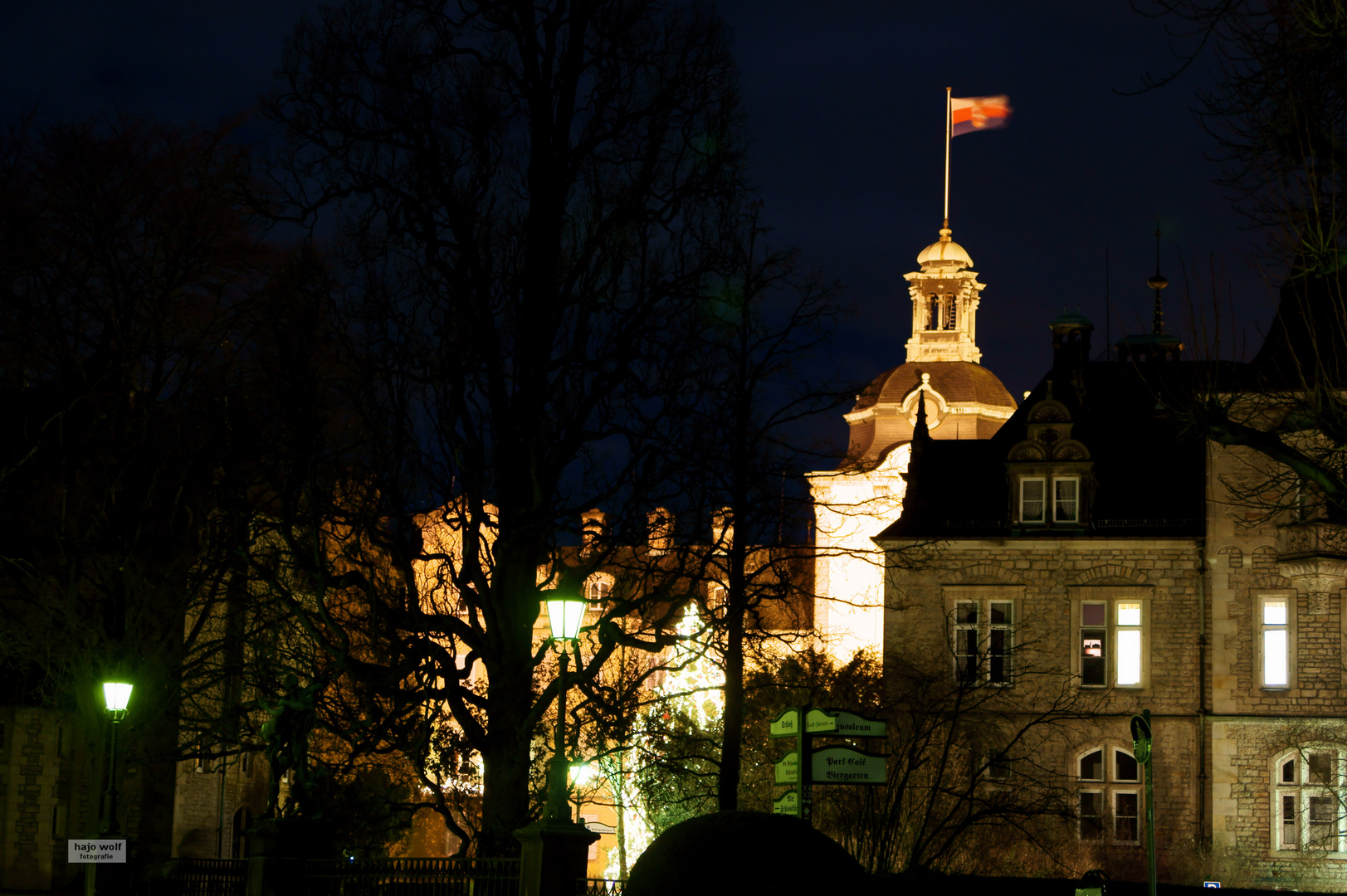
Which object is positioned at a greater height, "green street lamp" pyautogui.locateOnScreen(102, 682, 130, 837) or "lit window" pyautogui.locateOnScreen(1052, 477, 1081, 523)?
"lit window" pyautogui.locateOnScreen(1052, 477, 1081, 523)

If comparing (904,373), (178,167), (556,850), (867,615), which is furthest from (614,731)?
(904,373)

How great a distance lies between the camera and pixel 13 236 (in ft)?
96.7

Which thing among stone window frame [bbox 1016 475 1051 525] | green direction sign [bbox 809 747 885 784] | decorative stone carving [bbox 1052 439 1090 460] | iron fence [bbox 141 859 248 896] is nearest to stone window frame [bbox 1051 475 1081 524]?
stone window frame [bbox 1016 475 1051 525]

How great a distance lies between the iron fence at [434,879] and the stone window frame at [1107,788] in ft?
74.6

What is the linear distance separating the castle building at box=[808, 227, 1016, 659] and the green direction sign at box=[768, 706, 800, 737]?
4058cm

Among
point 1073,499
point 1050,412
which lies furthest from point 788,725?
point 1050,412

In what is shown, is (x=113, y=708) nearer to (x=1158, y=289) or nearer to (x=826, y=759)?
(x=826, y=759)

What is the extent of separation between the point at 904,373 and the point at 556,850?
201ft

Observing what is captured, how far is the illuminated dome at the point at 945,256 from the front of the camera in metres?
83.2

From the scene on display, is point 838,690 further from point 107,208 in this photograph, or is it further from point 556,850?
point 556,850

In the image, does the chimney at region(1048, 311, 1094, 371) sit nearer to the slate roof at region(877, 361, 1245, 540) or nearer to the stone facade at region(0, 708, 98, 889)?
the slate roof at region(877, 361, 1245, 540)

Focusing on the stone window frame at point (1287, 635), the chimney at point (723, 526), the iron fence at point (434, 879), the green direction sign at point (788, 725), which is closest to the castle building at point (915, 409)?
the stone window frame at point (1287, 635)

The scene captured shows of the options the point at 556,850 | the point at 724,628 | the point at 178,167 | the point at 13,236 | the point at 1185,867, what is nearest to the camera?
the point at 556,850

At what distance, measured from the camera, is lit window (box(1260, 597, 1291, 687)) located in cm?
3709
